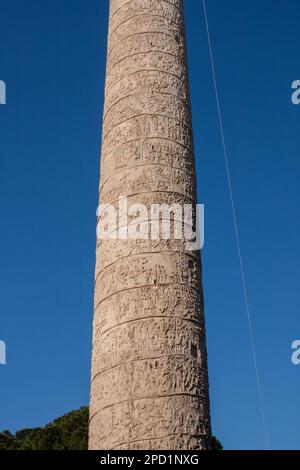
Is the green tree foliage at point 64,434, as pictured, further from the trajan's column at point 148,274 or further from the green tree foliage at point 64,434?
the trajan's column at point 148,274

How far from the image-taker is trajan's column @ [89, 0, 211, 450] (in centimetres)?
421

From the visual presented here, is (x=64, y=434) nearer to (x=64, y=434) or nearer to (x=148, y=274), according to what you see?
(x=64, y=434)

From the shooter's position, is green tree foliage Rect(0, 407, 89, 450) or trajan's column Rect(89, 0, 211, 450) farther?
green tree foliage Rect(0, 407, 89, 450)

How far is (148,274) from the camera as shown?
4684 mm

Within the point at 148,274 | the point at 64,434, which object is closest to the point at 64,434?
the point at 64,434

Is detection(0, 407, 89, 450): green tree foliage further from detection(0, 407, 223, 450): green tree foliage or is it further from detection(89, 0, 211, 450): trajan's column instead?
detection(89, 0, 211, 450): trajan's column

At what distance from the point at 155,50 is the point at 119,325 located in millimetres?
2759

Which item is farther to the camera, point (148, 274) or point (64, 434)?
point (64, 434)

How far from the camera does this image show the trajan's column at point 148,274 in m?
4.21

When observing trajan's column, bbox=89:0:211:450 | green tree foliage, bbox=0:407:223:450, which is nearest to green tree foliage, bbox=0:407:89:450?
green tree foliage, bbox=0:407:223:450

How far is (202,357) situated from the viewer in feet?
15.2

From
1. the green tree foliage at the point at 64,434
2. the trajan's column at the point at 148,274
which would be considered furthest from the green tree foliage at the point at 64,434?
the trajan's column at the point at 148,274
